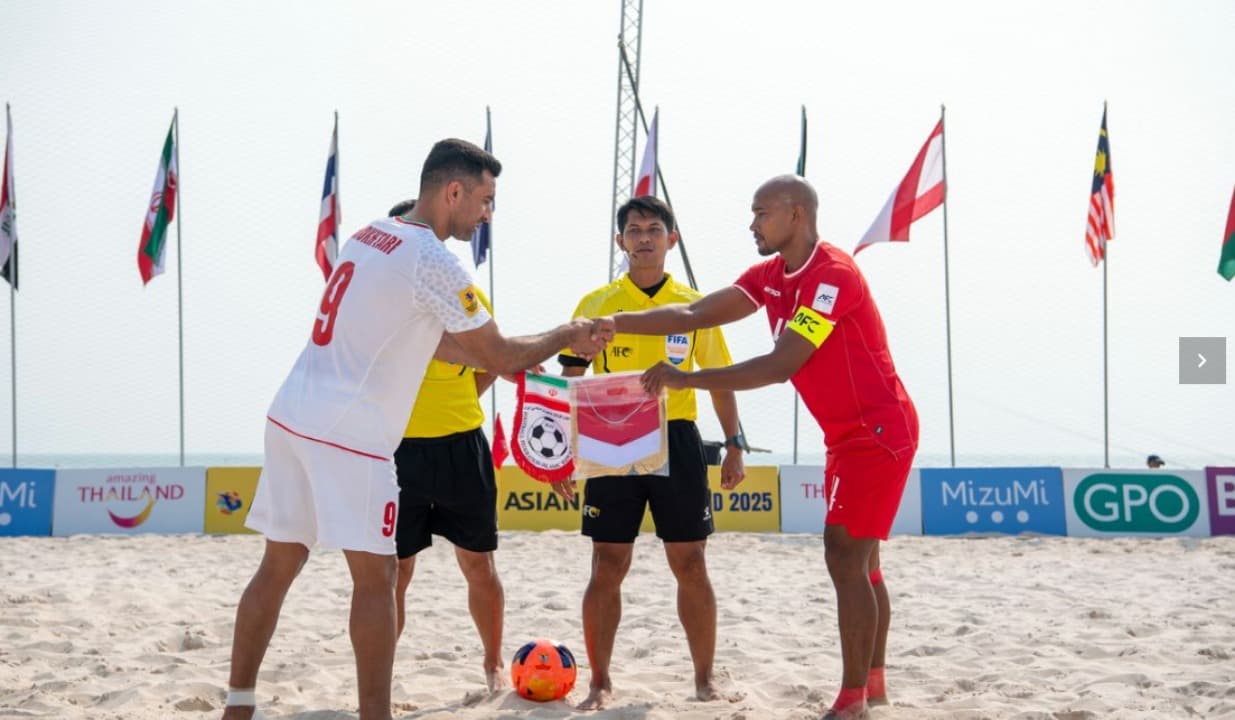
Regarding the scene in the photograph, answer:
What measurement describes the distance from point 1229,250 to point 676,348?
1326 centimetres

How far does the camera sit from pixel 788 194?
14.1 ft

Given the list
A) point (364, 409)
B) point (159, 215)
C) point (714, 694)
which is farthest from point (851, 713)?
point (159, 215)

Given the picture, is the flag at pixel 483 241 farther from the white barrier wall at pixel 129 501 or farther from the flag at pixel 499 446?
the flag at pixel 499 446


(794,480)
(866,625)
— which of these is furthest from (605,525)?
(794,480)

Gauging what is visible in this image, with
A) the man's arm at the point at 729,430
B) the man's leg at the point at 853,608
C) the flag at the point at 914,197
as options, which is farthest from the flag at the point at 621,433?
the flag at the point at 914,197

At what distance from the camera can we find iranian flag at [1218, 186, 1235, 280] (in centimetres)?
1504

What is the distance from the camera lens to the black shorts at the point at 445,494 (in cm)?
467

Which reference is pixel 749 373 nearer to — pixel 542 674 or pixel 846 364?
pixel 846 364

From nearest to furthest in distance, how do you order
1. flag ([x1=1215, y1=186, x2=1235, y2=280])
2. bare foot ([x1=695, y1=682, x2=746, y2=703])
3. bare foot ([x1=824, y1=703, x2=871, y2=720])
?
bare foot ([x1=824, y1=703, x2=871, y2=720]) < bare foot ([x1=695, y1=682, x2=746, y2=703]) < flag ([x1=1215, y1=186, x2=1235, y2=280])

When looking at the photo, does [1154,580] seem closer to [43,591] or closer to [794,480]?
[794,480]

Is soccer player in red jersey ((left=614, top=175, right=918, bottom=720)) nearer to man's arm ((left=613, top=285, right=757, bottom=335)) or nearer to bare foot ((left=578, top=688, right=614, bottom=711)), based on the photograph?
A: man's arm ((left=613, top=285, right=757, bottom=335))

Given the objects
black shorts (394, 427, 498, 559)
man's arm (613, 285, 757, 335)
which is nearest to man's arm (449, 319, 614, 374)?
man's arm (613, 285, 757, 335)

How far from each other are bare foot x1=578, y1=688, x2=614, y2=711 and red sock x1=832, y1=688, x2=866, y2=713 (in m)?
0.99

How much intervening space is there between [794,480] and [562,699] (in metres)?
8.81
